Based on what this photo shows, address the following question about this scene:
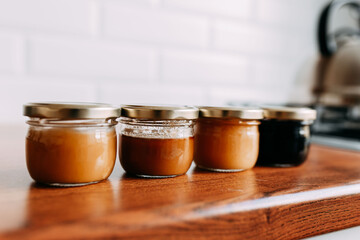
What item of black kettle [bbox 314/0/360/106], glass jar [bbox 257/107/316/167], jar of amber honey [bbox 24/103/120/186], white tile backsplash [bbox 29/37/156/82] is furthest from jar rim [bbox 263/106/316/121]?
white tile backsplash [bbox 29/37/156/82]

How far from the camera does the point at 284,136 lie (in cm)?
56

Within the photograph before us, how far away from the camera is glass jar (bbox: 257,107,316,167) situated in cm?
56

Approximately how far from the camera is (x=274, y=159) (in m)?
0.57

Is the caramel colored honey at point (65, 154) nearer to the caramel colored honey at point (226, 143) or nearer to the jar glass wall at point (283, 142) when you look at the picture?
the caramel colored honey at point (226, 143)

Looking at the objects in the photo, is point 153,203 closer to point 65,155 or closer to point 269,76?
point 65,155

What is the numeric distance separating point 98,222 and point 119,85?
0.78 metres

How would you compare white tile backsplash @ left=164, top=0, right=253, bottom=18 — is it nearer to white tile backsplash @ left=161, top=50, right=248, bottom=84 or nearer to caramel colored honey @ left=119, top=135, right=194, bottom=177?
white tile backsplash @ left=161, top=50, right=248, bottom=84

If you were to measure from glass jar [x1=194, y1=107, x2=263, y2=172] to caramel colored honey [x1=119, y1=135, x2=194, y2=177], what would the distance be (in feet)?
0.17

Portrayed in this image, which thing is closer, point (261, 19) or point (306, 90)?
point (306, 90)

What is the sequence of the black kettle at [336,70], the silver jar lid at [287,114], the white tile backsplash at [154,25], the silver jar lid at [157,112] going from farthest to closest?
the white tile backsplash at [154,25]
the black kettle at [336,70]
the silver jar lid at [287,114]
the silver jar lid at [157,112]

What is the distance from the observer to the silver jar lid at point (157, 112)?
16.7 inches

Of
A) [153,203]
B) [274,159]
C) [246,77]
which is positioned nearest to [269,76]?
[246,77]

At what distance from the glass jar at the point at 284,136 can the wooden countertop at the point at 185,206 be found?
1.8 inches

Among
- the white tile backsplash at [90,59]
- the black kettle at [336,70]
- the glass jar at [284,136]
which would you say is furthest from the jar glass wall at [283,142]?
the white tile backsplash at [90,59]
